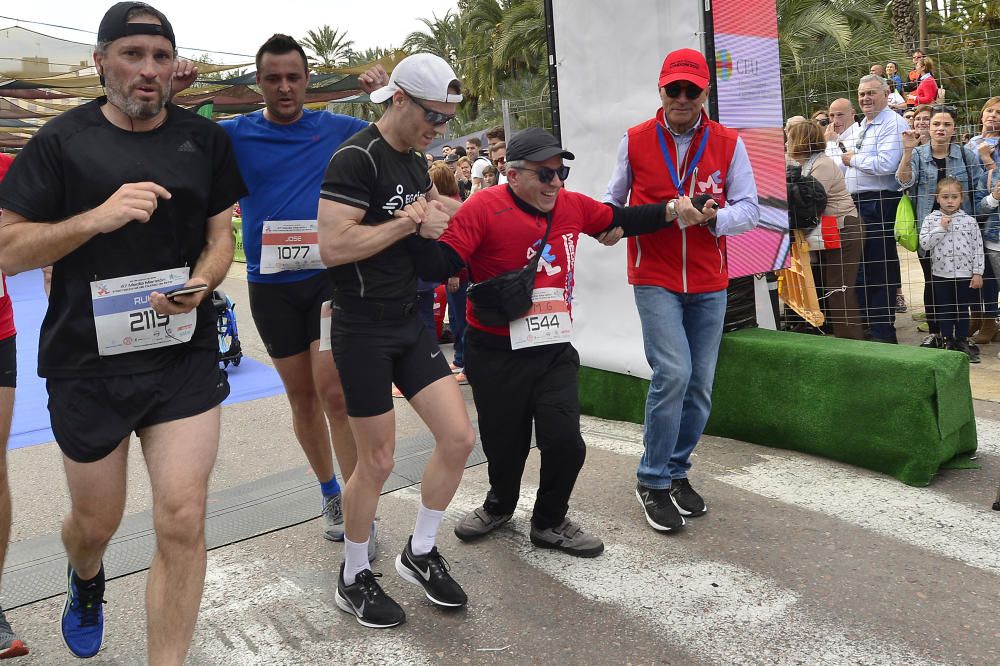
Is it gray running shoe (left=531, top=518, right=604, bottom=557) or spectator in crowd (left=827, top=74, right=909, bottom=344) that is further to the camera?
spectator in crowd (left=827, top=74, right=909, bottom=344)

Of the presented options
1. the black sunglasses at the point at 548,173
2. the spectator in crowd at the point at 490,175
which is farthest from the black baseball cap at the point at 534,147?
the spectator in crowd at the point at 490,175

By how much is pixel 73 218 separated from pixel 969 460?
14.4ft

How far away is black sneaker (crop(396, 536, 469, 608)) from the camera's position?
11.5ft

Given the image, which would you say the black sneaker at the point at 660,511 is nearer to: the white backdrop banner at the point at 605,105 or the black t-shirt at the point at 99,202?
the white backdrop banner at the point at 605,105

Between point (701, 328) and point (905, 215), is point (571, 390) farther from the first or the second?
point (905, 215)

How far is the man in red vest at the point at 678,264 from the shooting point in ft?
13.8

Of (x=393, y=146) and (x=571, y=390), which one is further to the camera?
(x=571, y=390)

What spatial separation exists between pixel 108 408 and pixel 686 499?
104 inches

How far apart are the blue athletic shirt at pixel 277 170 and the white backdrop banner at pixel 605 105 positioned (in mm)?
2325

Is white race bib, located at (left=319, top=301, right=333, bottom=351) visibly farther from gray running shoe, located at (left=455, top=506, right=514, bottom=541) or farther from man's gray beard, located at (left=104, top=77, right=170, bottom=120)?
gray running shoe, located at (left=455, top=506, right=514, bottom=541)

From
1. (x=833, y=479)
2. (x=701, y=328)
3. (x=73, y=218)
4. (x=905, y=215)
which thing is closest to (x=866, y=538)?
(x=833, y=479)

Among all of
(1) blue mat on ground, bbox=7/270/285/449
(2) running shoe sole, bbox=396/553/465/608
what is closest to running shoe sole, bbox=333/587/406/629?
(2) running shoe sole, bbox=396/553/465/608

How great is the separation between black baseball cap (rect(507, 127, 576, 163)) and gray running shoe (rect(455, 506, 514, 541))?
64.4 inches

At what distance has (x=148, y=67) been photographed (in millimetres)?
2736
